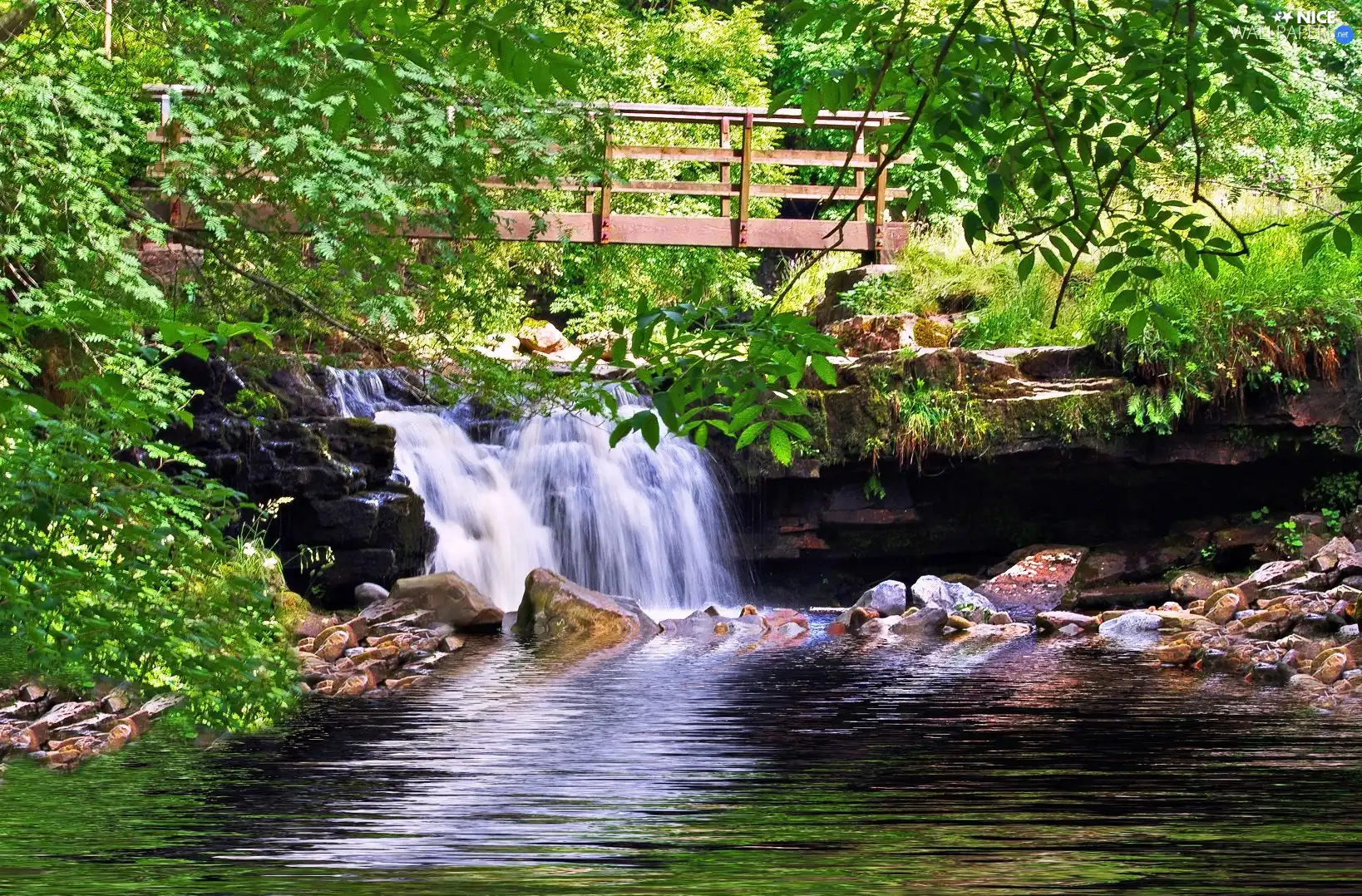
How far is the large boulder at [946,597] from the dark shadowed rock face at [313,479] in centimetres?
512

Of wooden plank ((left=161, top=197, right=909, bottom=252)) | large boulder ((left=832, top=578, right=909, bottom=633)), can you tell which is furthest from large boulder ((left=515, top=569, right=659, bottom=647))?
wooden plank ((left=161, top=197, right=909, bottom=252))

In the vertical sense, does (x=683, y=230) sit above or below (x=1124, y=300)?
above

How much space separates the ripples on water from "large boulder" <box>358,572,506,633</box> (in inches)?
131

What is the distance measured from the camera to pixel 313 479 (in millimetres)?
12672

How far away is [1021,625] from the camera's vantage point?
12414 mm

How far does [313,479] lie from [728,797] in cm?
840

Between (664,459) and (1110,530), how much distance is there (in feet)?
17.3

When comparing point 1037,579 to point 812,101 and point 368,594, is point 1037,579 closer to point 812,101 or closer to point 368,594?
point 368,594

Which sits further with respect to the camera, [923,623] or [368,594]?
[923,623]

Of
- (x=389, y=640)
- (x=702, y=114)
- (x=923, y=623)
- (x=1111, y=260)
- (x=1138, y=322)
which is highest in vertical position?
(x=702, y=114)

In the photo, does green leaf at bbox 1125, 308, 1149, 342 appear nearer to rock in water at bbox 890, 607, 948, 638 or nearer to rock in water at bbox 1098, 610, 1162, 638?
rock in water at bbox 1098, 610, 1162, 638

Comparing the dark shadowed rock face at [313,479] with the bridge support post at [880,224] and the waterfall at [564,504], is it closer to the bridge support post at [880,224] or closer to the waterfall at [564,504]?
the waterfall at [564,504]

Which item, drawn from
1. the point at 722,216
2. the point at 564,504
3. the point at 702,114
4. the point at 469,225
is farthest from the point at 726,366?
the point at 722,216

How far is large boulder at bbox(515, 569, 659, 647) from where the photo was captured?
1212cm
